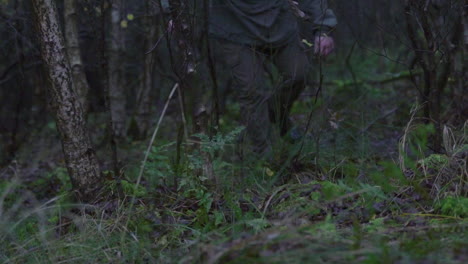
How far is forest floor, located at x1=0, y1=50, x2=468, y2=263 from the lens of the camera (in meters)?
2.42

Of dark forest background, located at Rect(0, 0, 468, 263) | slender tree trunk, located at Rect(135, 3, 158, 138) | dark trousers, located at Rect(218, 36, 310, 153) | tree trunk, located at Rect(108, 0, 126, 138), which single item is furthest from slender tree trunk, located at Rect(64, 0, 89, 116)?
slender tree trunk, located at Rect(135, 3, 158, 138)

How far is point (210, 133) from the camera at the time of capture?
4.11m

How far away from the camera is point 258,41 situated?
17.3 feet

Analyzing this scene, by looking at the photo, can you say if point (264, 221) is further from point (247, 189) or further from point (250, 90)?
point (250, 90)

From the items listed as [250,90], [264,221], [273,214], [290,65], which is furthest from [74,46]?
[264,221]

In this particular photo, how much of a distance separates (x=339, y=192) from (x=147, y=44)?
188 inches

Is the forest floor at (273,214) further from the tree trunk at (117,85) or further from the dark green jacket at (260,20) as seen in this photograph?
the tree trunk at (117,85)

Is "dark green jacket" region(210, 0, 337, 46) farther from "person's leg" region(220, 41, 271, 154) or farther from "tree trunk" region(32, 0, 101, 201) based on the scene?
"tree trunk" region(32, 0, 101, 201)

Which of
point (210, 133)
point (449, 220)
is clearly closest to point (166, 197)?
point (210, 133)

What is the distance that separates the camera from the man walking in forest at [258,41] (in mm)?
5184

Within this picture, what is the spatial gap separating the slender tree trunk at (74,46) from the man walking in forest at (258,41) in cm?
128

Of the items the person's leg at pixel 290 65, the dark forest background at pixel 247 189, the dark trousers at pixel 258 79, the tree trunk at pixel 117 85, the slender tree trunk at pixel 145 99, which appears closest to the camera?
the dark forest background at pixel 247 189

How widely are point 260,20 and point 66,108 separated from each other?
1984mm

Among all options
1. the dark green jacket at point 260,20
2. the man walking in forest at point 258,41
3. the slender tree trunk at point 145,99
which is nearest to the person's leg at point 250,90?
the man walking in forest at point 258,41
